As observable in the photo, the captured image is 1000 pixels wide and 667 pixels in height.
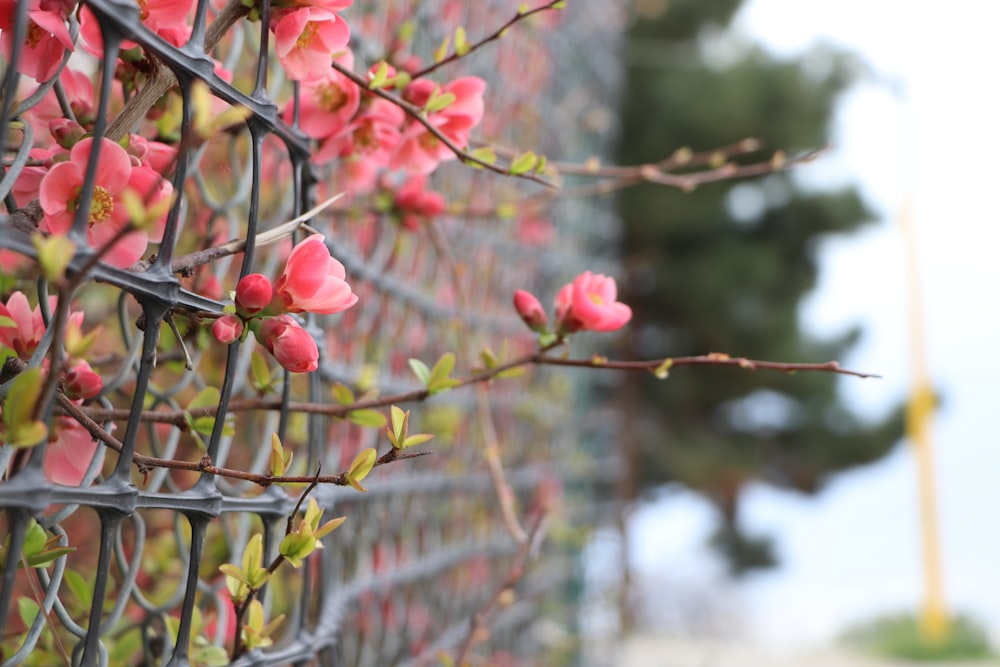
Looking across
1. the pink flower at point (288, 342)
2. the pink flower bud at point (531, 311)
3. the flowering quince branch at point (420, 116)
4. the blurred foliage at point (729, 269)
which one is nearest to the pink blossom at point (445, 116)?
the flowering quince branch at point (420, 116)

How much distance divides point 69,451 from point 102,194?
13cm

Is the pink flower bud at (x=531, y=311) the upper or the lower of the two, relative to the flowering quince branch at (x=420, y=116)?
lower

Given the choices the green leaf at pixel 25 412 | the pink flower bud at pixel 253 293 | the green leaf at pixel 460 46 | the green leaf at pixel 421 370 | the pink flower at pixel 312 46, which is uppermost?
the green leaf at pixel 460 46

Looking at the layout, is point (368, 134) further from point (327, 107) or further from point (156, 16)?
point (156, 16)

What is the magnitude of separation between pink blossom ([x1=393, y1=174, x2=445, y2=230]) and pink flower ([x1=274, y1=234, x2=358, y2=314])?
432mm

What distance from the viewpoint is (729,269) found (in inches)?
224

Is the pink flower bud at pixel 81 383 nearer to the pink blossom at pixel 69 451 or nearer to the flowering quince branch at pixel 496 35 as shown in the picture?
the pink blossom at pixel 69 451

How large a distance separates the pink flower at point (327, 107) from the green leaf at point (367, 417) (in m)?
0.18

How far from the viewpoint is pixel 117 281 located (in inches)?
14.6

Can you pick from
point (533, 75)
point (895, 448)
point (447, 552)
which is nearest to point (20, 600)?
point (447, 552)

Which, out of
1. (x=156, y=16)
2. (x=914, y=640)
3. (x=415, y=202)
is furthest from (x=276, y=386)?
(x=914, y=640)

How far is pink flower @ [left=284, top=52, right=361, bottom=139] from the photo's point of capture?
0.59m

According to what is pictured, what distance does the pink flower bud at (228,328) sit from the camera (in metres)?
0.43

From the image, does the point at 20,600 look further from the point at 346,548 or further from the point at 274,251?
the point at 346,548
